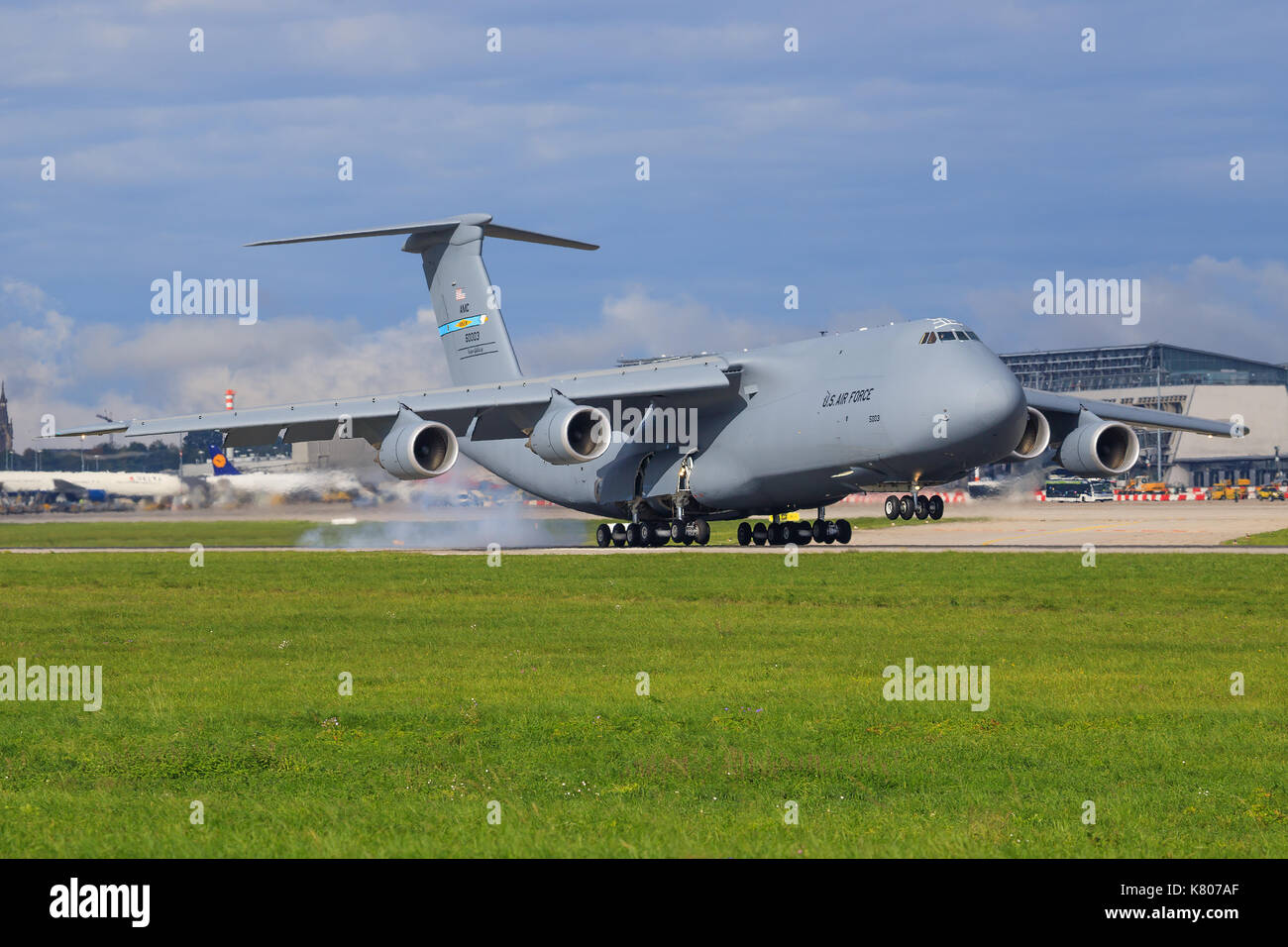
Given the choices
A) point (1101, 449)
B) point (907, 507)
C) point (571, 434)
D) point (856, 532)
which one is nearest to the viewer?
point (907, 507)

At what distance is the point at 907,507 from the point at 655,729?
2152 cm

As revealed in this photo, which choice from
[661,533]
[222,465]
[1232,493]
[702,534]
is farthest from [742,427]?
[1232,493]

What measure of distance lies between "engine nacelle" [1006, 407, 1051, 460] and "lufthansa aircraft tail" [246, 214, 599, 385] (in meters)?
15.4

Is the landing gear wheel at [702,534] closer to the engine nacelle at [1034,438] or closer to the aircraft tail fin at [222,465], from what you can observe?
the engine nacelle at [1034,438]

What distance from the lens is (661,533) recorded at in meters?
40.5

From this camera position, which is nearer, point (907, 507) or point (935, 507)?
point (907, 507)

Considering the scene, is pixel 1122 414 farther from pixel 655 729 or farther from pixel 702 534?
pixel 655 729

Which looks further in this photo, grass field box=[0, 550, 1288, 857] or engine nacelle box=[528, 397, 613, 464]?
engine nacelle box=[528, 397, 613, 464]

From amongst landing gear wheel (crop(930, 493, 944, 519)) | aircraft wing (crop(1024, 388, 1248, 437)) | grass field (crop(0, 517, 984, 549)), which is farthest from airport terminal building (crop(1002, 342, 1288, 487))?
landing gear wheel (crop(930, 493, 944, 519))

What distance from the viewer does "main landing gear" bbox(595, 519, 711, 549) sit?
40.0m

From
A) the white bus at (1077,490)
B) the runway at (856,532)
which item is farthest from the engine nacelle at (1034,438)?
the white bus at (1077,490)

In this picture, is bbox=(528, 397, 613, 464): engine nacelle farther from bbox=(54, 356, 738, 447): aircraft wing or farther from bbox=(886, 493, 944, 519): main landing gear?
bbox=(886, 493, 944, 519): main landing gear

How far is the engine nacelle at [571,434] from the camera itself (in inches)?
1409
